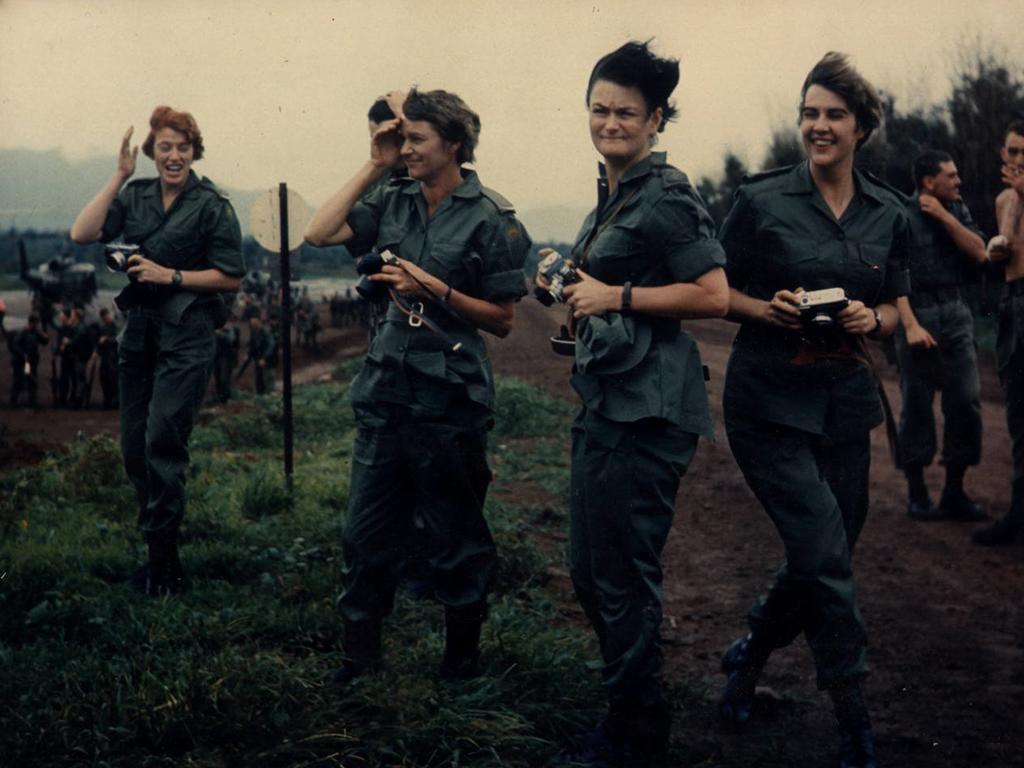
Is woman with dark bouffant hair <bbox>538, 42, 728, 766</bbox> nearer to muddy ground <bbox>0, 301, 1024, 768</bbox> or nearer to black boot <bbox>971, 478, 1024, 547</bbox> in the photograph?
muddy ground <bbox>0, 301, 1024, 768</bbox>

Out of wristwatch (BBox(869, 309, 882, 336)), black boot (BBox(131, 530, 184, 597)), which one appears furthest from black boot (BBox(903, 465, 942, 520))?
black boot (BBox(131, 530, 184, 597))

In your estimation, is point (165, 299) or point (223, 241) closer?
point (165, 299)

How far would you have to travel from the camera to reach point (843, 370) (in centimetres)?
385

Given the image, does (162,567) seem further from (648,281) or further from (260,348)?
(260,348)

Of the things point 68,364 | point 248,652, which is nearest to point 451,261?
point 248,652

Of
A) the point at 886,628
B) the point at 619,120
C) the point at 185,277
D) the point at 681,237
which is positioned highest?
the point at 619,120

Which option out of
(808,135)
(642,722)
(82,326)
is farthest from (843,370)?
(82,326)

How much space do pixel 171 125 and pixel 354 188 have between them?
1711mm

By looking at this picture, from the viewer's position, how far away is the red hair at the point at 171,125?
541 cm

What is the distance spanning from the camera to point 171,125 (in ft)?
17.8

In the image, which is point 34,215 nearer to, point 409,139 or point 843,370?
point 409,139

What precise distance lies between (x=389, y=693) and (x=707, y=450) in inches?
281

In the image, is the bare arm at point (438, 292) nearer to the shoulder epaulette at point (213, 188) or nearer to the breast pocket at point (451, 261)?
the breast pocket at point (451, 261)

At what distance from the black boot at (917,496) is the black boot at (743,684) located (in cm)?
381
